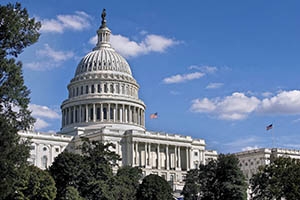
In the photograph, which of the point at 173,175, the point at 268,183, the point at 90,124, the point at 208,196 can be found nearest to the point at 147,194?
the point at 208,196

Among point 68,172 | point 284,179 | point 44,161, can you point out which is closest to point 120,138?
point 44,161

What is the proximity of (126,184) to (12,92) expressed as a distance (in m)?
62.5

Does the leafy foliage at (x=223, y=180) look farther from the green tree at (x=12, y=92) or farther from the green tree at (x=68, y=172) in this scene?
the green tree at (x=12, y=92)

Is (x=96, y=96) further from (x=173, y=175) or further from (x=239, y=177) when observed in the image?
(x=239, y=177)

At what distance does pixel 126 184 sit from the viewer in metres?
116

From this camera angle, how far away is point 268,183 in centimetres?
10269

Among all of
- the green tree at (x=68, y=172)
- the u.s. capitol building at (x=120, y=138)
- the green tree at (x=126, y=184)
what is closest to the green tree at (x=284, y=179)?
the green tree at (x=126, y=184)

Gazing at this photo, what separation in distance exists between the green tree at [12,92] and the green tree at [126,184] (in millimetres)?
48927

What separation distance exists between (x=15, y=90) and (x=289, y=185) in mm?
51496

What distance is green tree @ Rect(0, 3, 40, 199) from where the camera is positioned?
182ft

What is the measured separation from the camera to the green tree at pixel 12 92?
55625 mm

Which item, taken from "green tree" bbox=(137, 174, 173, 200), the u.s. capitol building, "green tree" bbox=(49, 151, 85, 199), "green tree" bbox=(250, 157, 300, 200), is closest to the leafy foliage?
"green tree" bbox=(250, 157, 300, 200)

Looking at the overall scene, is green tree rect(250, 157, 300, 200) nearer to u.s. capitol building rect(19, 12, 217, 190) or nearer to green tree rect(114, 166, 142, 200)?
green tree rect(114, 166, 142, 200)

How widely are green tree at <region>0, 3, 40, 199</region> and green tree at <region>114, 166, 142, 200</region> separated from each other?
4893 cm
